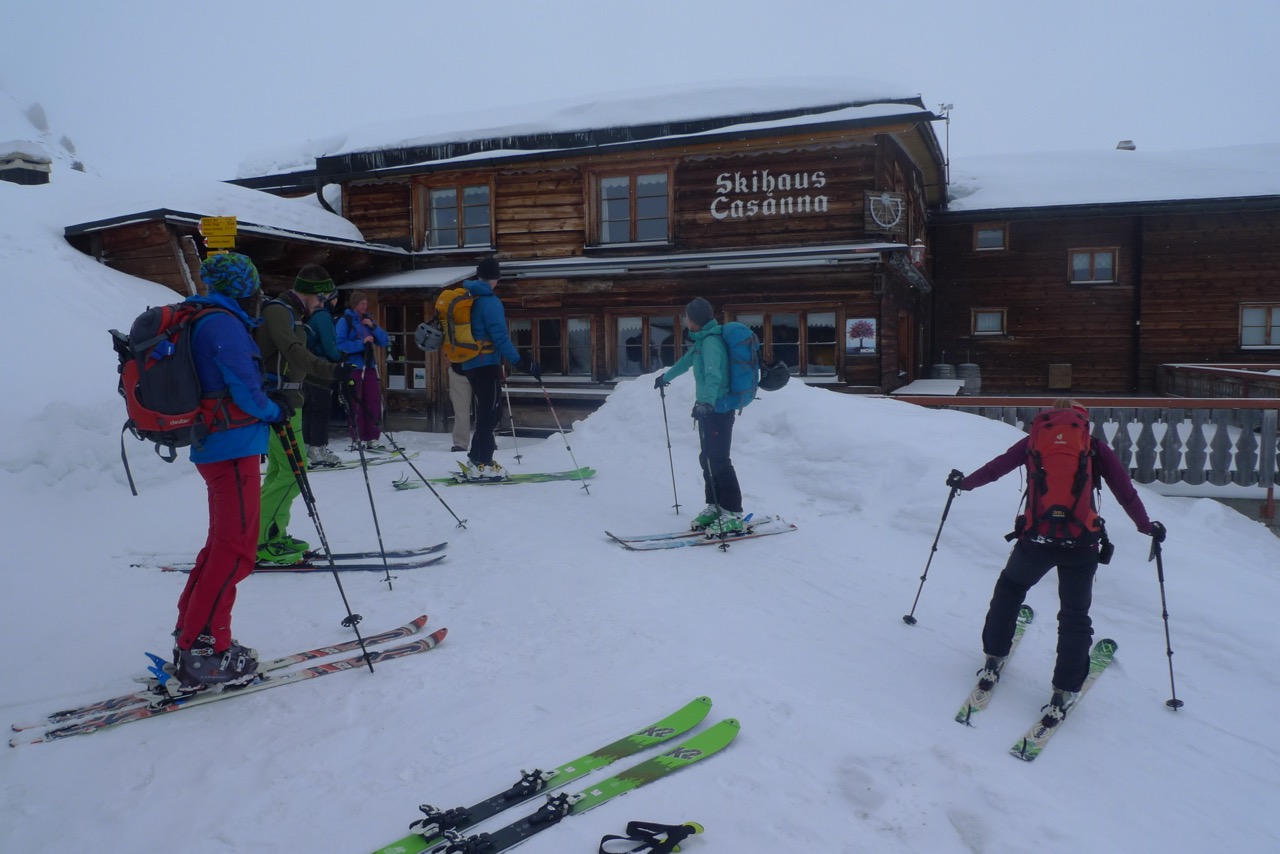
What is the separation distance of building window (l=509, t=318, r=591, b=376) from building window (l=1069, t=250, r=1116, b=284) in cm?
1389

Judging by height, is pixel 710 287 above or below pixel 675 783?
above

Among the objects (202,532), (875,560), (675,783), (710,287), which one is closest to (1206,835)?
(675,783)

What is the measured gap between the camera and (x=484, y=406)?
27.3 feet

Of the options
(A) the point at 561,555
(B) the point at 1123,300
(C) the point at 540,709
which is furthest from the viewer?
(B) the point at 1123,300

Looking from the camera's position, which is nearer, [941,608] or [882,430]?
A: [941,608]

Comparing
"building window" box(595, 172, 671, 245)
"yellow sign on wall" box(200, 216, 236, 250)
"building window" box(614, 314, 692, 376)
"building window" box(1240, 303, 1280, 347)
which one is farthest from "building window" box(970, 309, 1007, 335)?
"yellow sign on wall" box(200, 216, 236, 250)

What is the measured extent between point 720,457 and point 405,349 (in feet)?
35.0

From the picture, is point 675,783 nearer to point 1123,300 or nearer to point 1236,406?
point 1236,406

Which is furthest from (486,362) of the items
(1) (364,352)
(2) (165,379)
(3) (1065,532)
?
(3) (1065,532)

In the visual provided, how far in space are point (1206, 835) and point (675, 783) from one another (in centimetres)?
214

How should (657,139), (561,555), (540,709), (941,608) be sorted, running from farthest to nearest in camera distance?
(657,139), (561,555), (941,608), (540,709)

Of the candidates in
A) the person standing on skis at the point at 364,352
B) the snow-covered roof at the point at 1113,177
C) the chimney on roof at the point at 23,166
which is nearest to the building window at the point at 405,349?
the person standing on skis at the point at 364,352

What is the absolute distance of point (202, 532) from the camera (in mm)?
6840

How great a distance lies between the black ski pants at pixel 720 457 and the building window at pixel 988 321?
57.7 feet
